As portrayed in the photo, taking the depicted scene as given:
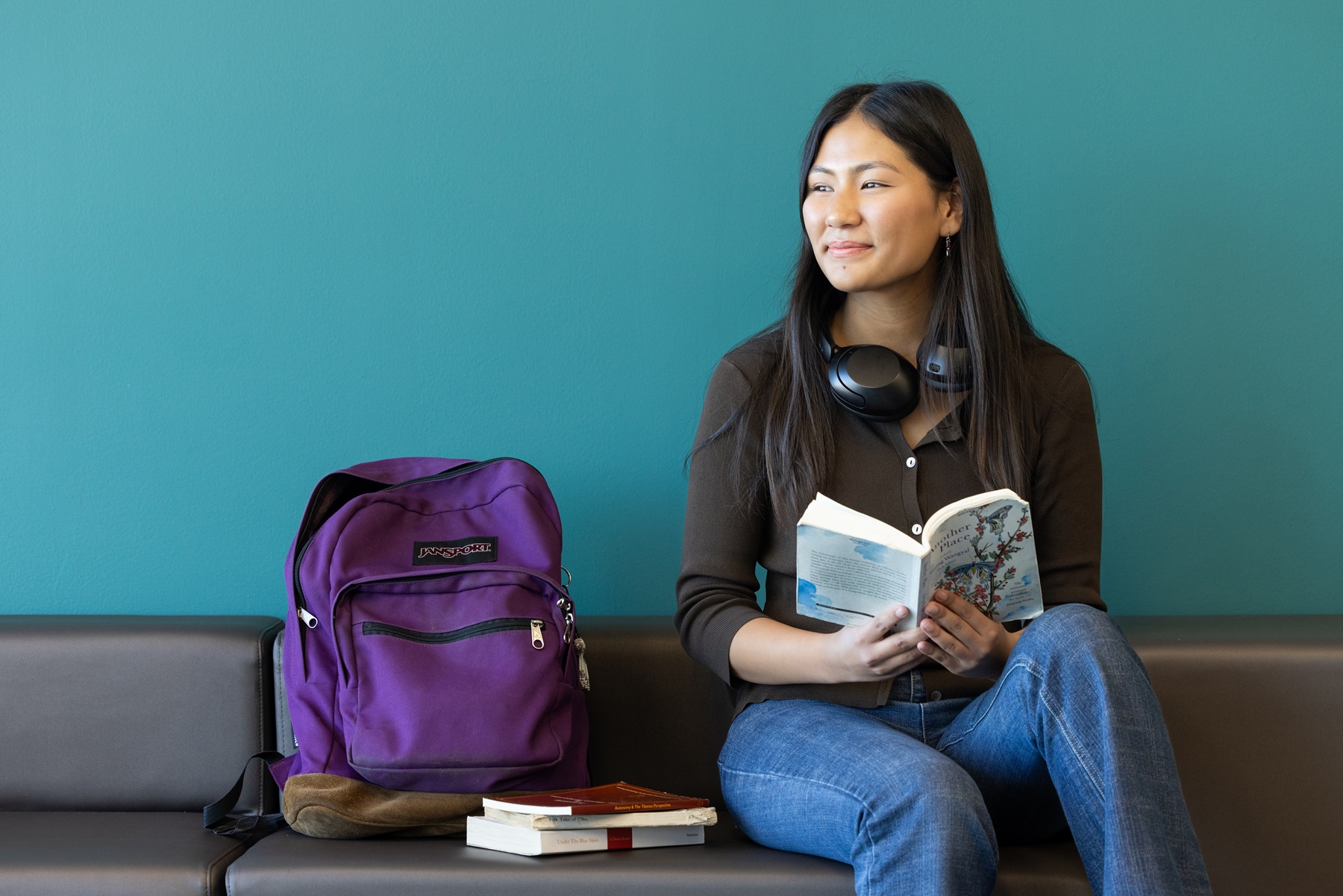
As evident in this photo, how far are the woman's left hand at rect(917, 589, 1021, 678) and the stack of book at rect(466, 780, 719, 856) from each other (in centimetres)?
38

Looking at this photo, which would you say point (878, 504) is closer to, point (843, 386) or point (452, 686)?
point (843, 386)

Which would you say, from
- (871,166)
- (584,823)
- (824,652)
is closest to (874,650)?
(824,652)

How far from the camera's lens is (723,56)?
2027 mm

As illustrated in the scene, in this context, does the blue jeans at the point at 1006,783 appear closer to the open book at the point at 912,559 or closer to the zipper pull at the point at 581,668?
the open book at the point at 912,559

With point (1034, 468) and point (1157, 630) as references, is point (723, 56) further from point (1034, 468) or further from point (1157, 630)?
point (1157, 630)

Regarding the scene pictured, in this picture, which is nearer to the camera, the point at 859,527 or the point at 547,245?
the point at 859,527

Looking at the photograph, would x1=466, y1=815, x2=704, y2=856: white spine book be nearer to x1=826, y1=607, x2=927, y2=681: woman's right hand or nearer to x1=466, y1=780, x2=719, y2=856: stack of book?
x1=466, y1=780, x2=719, y2=856: stack of book

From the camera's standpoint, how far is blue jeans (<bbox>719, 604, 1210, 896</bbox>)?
47.0 inches

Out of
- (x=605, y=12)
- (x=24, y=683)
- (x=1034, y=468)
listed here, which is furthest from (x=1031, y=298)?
(x=24, y=683)

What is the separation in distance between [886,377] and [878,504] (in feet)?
0.60

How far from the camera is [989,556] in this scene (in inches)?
54.0

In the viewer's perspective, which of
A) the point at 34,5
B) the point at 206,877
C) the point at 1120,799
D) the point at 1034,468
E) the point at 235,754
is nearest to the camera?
the point at 1120,799

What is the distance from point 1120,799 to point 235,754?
1331 mm

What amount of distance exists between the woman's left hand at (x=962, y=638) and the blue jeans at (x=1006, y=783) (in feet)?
0.17
